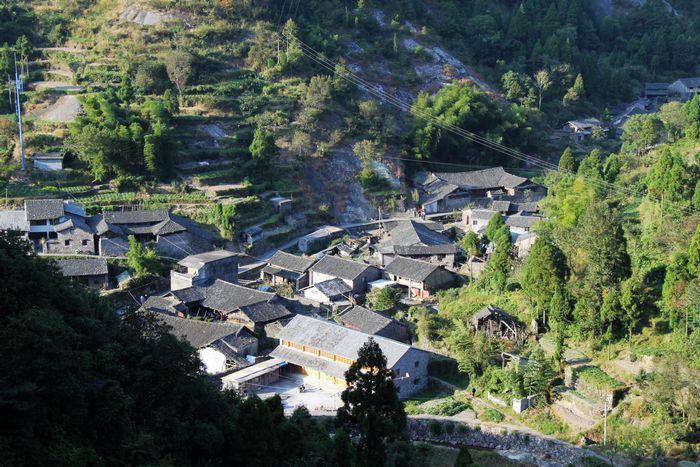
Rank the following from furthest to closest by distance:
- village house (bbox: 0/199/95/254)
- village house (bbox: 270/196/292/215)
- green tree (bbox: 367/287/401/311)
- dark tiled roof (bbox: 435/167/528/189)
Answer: dark tiled roof (bbox: 435/167/528/189), village house (bbox: 270/196/292/215), village house (bbox: 0/199/95/254), green tree (bbox: 367/287/401/311)

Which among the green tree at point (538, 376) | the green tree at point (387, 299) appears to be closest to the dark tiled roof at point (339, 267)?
the green tree at point (387, 299)

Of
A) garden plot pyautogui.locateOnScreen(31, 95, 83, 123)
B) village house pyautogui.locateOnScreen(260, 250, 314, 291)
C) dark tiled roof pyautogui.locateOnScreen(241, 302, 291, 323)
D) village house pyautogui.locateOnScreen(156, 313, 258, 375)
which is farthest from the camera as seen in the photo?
garden plot pyautogui.locateOnScreen(31, 95, 83, 123)

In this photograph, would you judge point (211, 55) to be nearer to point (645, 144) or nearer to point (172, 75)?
point (172, 75)

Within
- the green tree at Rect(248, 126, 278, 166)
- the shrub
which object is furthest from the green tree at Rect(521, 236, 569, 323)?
the green tree at Rect(248, 126, 278, 166)

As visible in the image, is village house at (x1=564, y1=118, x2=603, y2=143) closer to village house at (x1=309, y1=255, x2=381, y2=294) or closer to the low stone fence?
village house at (x1=309, y1=255, x2=381, y2=294)

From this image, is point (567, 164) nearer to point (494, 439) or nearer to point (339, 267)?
point (339, 267)

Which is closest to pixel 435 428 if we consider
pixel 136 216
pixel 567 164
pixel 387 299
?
pixel 387 299

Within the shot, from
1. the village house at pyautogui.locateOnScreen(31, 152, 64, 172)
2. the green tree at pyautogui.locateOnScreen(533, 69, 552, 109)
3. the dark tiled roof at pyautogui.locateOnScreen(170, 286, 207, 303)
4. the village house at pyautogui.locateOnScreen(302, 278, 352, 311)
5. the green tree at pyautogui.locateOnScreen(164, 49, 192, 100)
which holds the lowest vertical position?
the village house at pyautogui.locateOnScreen(302, 278, 352, 311)
